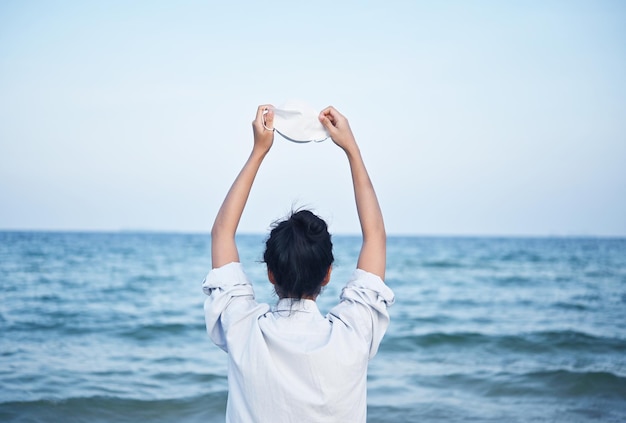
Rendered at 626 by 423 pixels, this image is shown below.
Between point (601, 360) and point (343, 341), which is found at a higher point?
point (343, 341)

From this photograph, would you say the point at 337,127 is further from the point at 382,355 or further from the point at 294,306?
the point at 382,355

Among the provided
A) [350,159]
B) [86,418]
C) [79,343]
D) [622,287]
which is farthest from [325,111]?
[622,287]

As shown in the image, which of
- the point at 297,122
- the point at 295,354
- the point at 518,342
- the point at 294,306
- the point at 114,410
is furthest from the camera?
the point at 518,342

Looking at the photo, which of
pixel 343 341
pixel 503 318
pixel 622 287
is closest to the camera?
pixel 343 341

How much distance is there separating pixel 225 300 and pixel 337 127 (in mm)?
600

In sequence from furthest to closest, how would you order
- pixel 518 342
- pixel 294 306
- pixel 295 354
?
pixel 518 342
pixel 294 306
pixel 295 354

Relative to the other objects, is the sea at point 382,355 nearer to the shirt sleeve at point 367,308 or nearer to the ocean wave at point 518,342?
the ocean wave at point 518,342

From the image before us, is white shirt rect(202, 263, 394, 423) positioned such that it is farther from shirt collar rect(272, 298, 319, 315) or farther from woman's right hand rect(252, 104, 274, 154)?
woman's right hand rect(252, 104, 274, 154)

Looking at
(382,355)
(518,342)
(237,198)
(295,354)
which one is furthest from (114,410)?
(518,342)

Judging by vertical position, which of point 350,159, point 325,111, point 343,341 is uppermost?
point 325,111

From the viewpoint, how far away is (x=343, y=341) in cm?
170

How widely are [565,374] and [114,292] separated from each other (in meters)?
10.9

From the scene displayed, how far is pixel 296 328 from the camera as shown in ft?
5.63

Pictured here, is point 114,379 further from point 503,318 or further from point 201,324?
point 503,318
